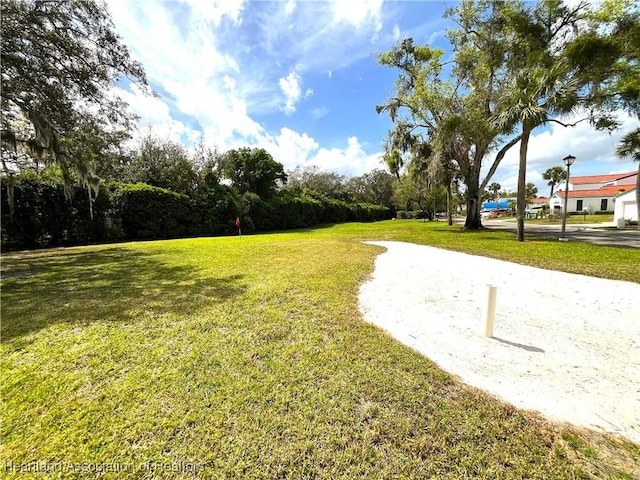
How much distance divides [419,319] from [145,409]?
333 cm

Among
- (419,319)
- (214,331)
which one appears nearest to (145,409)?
(214,331)

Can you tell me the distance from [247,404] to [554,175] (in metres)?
62.2

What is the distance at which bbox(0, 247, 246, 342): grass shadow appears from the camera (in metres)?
3.71

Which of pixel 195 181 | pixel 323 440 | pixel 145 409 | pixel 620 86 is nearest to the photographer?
pixel 323 440

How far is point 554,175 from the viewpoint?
4647 cm

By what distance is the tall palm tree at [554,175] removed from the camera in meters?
45.7

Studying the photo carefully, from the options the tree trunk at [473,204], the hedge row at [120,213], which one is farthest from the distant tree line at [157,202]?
the tree trunk at [473,204]

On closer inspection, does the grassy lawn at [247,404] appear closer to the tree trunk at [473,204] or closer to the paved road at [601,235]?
the paved road at [601,235]

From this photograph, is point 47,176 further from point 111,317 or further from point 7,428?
point 7,428

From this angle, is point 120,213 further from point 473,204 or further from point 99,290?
point 473,204

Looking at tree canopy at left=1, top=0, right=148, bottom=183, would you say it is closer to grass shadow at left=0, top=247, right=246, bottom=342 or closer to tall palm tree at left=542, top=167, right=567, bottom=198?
grass shadow at left=0, top=247, right=246, bottom=342

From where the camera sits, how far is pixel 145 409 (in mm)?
2025

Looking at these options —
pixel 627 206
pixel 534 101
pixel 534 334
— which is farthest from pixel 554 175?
pixel 534 334

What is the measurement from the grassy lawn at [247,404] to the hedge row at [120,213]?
24.4 feet
